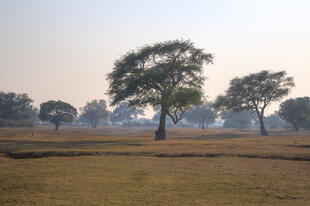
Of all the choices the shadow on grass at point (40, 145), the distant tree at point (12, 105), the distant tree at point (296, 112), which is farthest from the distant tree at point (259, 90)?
the distant tree at point (12, 105)

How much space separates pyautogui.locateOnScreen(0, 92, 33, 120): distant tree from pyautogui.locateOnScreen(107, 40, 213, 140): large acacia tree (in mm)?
89178

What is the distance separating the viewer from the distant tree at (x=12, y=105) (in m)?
123

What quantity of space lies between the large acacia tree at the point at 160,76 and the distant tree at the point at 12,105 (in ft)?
293

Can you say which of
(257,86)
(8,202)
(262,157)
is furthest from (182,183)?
(257,86)

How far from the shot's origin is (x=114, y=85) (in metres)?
53.7

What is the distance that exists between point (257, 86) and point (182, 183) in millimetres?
66157

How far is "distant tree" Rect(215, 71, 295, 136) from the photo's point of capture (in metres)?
73.7

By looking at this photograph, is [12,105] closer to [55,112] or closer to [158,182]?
[55,112]

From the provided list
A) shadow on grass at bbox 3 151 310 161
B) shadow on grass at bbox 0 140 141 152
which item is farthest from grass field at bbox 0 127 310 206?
shadow on grass at bbox 0 140 141 152

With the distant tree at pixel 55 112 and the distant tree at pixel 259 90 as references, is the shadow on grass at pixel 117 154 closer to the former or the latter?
the distant tree at pixel 259 90

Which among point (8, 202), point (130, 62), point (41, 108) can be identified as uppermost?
point (130, 62)

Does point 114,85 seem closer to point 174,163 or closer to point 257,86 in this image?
point 174,163

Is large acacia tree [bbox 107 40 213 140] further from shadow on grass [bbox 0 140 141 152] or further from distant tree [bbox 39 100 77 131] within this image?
distant tree [bbox 39 100 77 131]

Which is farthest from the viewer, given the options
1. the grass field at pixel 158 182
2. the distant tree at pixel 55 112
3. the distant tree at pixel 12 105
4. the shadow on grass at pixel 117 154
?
the distant tree at pixel 12 105
